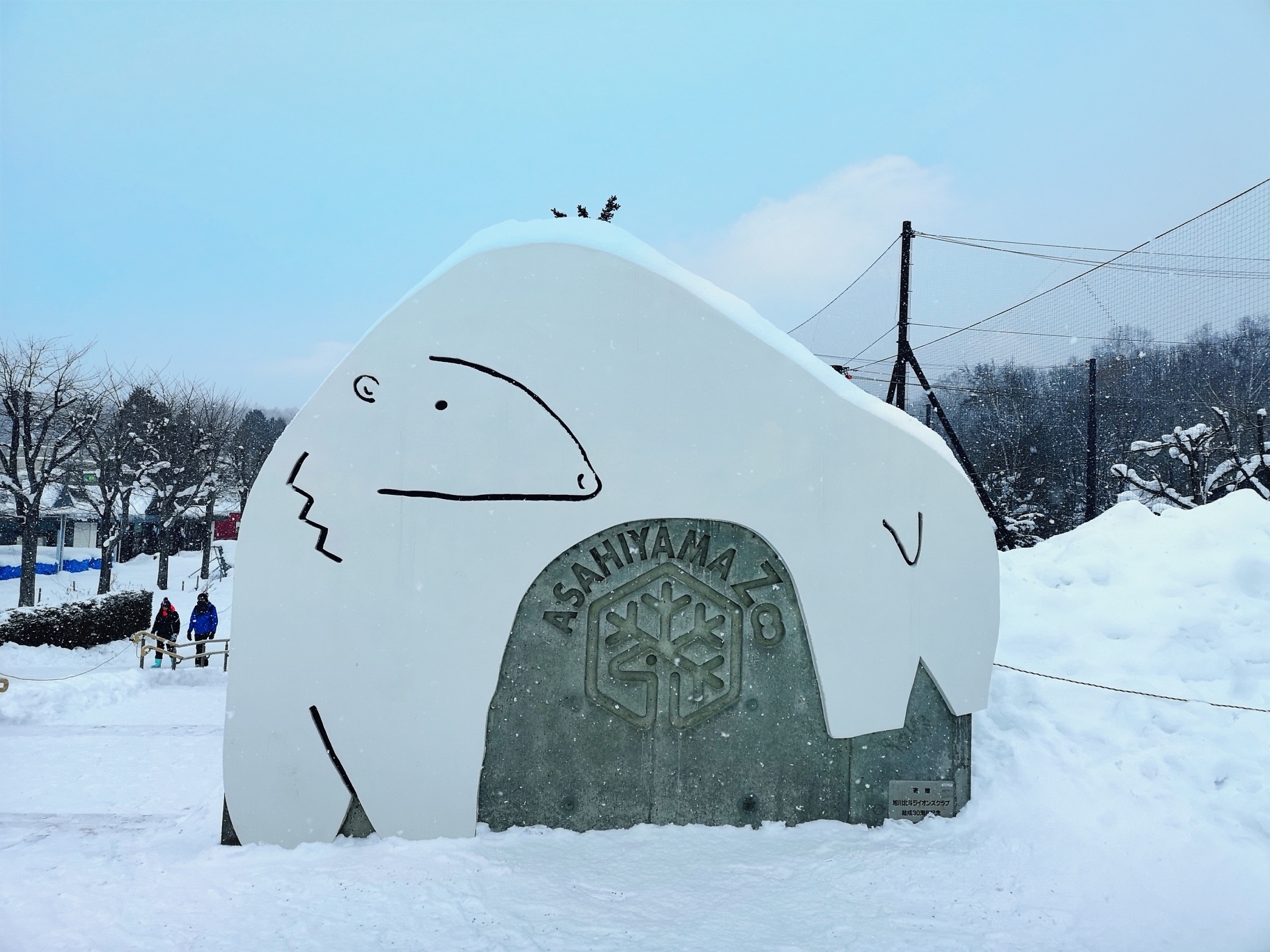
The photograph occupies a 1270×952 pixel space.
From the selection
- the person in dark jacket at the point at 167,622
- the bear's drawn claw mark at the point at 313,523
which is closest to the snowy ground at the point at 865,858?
the bear's drawn claw mark at the point at 313,523

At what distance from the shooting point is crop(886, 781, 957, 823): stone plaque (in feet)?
17.4

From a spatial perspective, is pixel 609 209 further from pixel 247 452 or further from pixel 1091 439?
pixel 247 452

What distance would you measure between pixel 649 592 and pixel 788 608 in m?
1.01

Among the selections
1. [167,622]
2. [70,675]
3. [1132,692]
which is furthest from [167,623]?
[1132,692]

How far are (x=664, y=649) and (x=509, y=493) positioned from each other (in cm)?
155

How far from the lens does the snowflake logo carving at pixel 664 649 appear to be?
16.9ft

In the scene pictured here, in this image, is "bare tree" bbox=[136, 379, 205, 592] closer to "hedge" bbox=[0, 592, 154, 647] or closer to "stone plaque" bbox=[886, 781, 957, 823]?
"hedge" bbox=[0, 592, 154, 647]

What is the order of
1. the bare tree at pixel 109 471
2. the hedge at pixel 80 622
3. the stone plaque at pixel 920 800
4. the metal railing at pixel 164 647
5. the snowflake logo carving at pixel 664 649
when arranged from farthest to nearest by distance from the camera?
the bare tree at pixel 109 471, the hedge at pixel 80 622, the metal railing at pixel 164 647, the stone plaque at pixel 920 800, the snowflake logo carving at pixel 664 649

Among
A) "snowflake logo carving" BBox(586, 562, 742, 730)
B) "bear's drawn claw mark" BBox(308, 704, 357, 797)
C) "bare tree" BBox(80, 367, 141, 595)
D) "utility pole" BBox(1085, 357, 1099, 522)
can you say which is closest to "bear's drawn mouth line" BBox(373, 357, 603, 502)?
"snowflake logo carving" BBox(586, 562, 742, 730)

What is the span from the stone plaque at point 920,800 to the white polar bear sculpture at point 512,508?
52 cm

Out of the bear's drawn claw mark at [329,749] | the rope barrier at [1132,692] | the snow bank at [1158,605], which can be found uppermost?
the snow bank at [1158,605]

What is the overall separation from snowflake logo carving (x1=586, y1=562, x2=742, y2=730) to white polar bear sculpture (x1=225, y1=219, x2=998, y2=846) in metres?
0.53

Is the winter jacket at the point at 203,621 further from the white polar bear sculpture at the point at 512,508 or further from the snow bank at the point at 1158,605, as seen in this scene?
the snow bank at the point at 1158,605

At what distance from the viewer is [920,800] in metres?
5.31
